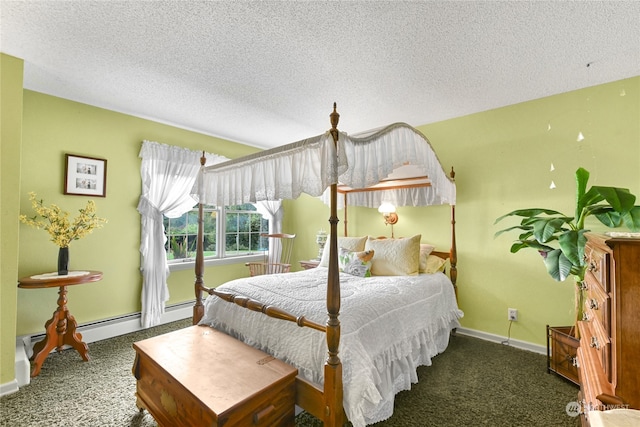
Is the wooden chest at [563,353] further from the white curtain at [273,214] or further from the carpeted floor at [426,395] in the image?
the white curtain at [273,214]

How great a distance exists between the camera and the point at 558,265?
1992 millimetres

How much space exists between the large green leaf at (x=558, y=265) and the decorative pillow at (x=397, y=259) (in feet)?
3.77

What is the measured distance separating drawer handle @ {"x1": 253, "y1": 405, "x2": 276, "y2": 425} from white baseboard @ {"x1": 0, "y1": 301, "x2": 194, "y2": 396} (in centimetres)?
211

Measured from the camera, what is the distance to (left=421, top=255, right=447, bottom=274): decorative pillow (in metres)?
3.09

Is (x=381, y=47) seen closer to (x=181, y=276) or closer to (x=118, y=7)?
(x=118, y=7)

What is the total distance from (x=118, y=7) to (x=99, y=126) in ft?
6.21

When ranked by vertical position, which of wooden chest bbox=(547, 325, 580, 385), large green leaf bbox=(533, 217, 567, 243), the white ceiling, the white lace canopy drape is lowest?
wooden chest bbox=(547, 325, 580, 385)

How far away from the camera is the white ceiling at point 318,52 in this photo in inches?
67.7

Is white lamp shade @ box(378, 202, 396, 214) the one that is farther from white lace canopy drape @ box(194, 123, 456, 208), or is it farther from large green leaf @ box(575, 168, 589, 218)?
large green leaf @ box(575, 168, 589, 218)

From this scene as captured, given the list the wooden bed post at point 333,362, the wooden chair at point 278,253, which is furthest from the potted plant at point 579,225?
the wooden chair at point 278,253

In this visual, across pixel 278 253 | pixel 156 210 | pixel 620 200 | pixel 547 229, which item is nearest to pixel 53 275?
pixel 156 210

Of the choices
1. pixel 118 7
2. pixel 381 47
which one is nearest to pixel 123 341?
pixel 118 7

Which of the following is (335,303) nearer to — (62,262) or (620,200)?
(620,200)

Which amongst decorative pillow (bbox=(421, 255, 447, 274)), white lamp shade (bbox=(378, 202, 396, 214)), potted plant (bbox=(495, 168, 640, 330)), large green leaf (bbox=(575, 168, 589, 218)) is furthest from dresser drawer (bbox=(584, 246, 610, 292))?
white lamp shade (bbox=(378, 202, 396, 214))
